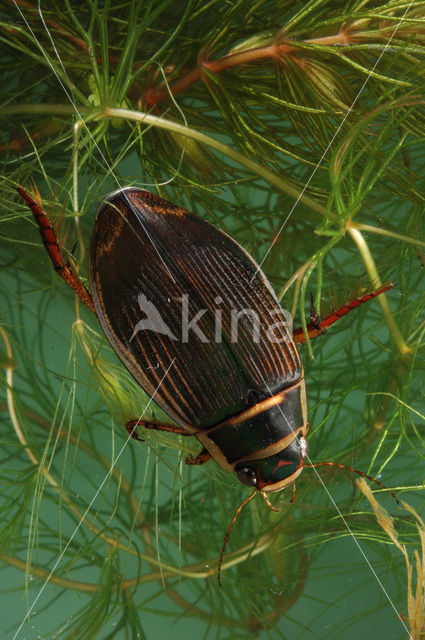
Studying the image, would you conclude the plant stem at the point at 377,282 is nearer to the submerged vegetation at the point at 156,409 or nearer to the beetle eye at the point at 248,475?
the submerged vegetation at the point at 156,409

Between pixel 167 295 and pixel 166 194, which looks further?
pixel 166 194

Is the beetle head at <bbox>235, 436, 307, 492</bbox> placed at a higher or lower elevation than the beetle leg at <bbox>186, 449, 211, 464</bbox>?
lower

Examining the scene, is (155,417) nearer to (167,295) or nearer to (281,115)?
(167,295)

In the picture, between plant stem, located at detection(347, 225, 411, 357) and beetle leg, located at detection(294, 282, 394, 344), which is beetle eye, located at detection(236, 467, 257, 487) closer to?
beetle leg, located at detection(294, 282, 394, 344)

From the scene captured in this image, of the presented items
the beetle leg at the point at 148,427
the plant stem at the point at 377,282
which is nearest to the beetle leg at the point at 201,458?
the beetle leg at the point at 148,427

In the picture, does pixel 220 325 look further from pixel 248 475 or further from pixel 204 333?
pixel 248 475

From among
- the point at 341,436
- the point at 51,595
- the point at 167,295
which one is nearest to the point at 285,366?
the point at 167,295

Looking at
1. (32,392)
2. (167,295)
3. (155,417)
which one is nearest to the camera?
(167,295)

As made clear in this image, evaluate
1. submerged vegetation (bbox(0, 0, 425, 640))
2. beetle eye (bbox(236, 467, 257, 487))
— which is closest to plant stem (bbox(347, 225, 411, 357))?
submerged vegetation (bbox(0, 0, 425, 640))
